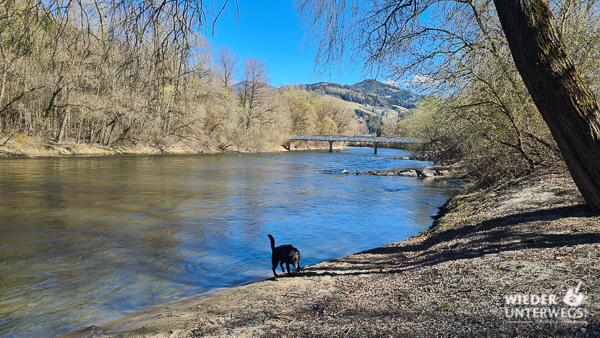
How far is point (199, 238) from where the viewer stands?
1002 centimetres

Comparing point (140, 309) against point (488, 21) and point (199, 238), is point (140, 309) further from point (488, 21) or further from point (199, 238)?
point (488, 21)

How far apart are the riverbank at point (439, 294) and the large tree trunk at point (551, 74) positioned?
1.51 metres

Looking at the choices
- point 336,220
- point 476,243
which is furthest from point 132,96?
point 336,220

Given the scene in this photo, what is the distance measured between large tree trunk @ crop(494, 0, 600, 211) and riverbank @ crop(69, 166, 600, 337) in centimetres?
151

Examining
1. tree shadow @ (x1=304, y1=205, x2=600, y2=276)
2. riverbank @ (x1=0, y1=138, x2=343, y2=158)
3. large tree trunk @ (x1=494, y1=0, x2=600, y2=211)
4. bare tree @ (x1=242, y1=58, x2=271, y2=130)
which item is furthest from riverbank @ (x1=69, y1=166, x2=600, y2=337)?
bare tree @ (x1=242, y1=58, x2=271, y2=130)

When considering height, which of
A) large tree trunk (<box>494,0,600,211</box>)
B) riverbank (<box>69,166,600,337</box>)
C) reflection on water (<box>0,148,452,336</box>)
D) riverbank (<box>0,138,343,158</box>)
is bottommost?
reflection on water (<box>0,148,452,336</box>)

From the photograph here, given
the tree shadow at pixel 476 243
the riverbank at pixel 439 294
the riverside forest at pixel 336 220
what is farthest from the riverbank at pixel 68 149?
the riverbank at pixel 439 294

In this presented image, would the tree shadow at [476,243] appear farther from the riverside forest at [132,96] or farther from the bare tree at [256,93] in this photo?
the bare tree at [256,93]

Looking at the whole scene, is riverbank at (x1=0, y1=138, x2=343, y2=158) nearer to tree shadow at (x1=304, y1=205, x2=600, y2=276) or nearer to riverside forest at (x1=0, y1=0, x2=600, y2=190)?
riverside forest at (x1=0, y1=0, x2=600, y2=190)

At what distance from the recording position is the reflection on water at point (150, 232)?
6.06 meters

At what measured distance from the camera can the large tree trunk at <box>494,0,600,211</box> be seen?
4.07 metres

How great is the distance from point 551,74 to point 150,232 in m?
10.3

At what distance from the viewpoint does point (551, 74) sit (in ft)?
13.4

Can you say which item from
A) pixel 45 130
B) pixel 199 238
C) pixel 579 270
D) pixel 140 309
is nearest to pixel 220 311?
pixel 140 309
